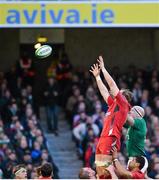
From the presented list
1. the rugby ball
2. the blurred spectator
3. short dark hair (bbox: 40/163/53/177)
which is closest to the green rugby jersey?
short dark hair (bbox: 40/163/53/177)

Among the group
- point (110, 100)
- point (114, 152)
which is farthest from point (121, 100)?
point (114, 152)

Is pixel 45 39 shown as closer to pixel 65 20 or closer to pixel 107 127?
→ pixel 65 20

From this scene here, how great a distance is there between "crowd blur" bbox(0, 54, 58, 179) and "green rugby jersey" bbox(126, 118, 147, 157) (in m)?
5.34

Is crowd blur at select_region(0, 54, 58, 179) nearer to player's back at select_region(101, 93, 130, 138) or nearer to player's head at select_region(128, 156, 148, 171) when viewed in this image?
player's back at select_region(101, 93, 130, 138)

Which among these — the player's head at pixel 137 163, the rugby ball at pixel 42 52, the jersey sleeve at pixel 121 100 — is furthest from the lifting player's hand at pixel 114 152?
the rugby ball at pixel 42 52

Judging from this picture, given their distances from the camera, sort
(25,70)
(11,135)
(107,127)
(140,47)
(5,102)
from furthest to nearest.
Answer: (140,47)
(25,70)
(5,102)
(11,135)
(107,127)

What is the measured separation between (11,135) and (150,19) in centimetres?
424

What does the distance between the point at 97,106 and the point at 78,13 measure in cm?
274

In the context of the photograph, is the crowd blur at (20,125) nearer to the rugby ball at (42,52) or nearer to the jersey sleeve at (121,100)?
the rugby ball at (42,52)

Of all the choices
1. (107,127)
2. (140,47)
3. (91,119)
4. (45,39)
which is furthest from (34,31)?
(107,127)

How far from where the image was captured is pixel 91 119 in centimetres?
2222

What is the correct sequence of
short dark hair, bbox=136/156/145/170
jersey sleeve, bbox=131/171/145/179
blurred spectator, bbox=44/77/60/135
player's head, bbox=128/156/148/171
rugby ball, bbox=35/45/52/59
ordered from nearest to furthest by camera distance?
1. jersey sleeve, bbox=131/171/145/179
2. player's head, bbox=128/156/148/171
3. short dark hair, bbox=136/156/145/170
4. rugby ball, bbox=35/45/52/59
5. blurred spectator, bbox=44/77/60/135

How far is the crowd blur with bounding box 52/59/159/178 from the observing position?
21.2 metres

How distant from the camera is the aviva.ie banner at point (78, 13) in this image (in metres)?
21.1
